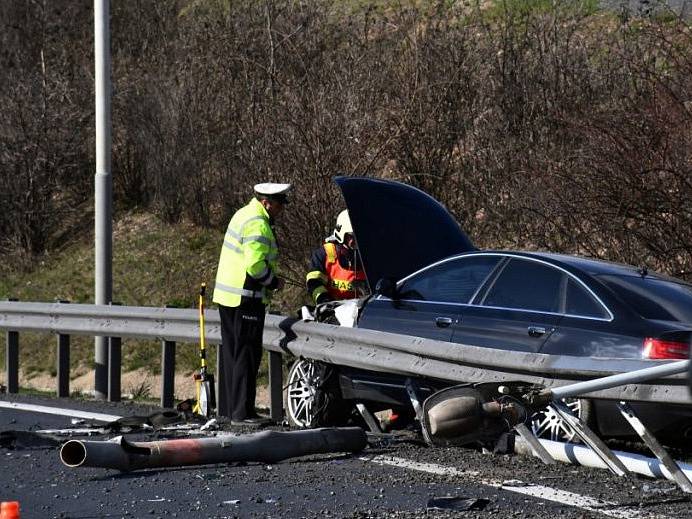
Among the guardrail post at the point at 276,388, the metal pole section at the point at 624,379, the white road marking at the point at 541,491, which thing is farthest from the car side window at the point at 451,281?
the metal pole section at the point at 624,379

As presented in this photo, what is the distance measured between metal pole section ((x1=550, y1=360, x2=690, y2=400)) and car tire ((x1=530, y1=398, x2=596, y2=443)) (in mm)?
2100

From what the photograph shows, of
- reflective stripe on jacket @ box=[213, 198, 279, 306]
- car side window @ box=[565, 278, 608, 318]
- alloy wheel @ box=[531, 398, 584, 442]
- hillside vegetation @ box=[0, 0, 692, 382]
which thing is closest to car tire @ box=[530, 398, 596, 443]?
alloy wheel @ box=[531, 398, 584, 442]

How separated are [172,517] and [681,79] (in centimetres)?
914

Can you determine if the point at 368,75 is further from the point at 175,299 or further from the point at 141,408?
the point at 141,408

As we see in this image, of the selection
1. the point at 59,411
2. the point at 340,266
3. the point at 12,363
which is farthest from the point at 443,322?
the point at 12,363

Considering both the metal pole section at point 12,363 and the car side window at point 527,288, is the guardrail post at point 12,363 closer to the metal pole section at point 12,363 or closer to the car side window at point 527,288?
the metal pole section at point 12,363

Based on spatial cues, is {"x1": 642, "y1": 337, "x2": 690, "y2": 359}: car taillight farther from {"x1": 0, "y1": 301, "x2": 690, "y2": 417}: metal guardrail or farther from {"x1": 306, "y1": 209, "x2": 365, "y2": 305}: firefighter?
{"x1": 306, "y1": 209, "x2": 365, "y2": 305}: firefighter

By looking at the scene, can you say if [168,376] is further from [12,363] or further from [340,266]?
[12,363]

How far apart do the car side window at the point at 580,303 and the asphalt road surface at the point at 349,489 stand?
40.5 inches

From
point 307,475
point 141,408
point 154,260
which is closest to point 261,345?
point 141,408

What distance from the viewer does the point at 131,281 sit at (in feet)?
76.3

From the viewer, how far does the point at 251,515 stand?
23.2 feet

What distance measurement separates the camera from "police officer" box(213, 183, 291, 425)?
1091 centimetres

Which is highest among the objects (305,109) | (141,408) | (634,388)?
(305,109)
